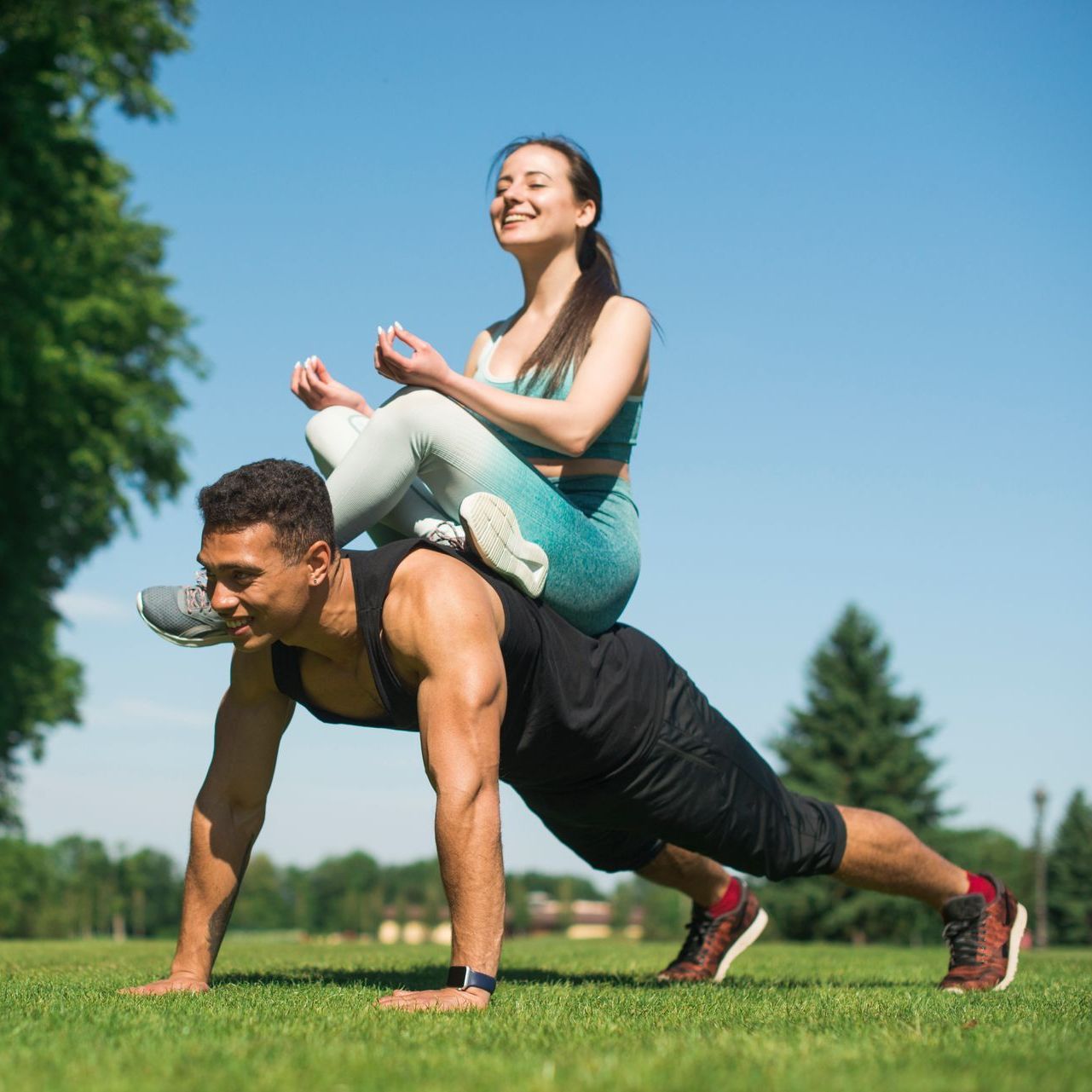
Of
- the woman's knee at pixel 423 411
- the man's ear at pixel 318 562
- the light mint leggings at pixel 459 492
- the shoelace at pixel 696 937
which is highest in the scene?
the woman's knee at pixel 423 411

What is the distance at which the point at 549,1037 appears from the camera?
294 centimetres

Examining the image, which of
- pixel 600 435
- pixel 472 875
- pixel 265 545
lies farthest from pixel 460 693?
pixel 600 435

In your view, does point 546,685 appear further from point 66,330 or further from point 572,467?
point 66,330

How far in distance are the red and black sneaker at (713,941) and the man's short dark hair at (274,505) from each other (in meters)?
2.68

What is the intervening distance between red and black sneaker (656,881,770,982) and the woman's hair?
249 cm

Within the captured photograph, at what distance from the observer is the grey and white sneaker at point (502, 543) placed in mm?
4031

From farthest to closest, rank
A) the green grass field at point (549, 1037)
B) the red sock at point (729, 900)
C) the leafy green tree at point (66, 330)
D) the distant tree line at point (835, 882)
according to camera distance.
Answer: the distant tree line at point (835, 882), the leafy green tree at point (66, 330), the red sock at point (729, 900), the green grass field at point (549, 1037)

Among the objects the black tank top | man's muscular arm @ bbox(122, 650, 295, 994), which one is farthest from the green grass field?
the black tank top

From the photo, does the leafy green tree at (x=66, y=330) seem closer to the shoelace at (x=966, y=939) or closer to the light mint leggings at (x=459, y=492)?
the light mint leggings at (x=459, y=492)

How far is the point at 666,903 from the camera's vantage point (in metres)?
83.5

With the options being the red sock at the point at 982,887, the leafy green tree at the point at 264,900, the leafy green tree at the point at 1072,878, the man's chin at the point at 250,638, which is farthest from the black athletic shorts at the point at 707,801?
the leafy green tree at the point at 264,900

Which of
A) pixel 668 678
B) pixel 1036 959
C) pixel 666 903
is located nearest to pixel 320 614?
pixel 668 678

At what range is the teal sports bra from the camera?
4.74 metres

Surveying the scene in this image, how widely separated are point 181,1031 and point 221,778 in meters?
1.60
